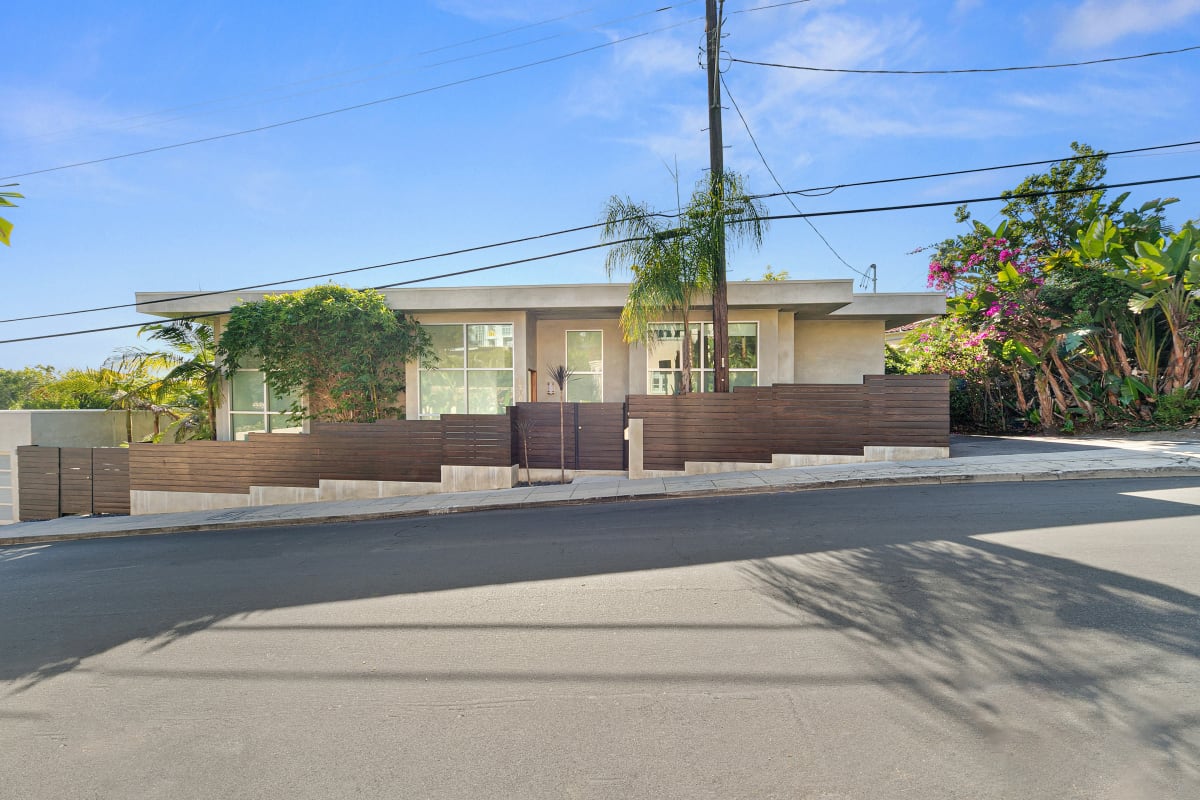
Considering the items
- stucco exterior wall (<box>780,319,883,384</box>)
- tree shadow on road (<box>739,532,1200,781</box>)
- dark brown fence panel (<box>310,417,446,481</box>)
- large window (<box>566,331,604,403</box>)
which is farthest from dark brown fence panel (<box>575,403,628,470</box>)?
tree shadow on road (<box>739,532,1200,781</box>)

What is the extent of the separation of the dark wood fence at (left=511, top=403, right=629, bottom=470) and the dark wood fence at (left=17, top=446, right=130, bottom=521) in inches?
440

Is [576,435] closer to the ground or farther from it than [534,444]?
farther from it

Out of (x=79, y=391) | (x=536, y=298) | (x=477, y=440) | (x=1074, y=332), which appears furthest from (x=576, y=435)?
(x=79, y=391)

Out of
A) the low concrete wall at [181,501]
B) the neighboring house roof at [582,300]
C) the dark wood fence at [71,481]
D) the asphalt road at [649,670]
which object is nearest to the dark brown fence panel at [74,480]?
the dark wood fence at [71,481]

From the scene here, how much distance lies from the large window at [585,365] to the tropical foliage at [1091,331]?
974cm

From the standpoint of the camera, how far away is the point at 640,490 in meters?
10.6

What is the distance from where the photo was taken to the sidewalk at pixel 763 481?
954 cm

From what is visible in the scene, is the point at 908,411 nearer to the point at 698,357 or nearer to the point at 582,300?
the point at 698,357

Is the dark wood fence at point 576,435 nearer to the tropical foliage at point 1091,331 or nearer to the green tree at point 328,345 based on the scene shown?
the green tree at point 328,345

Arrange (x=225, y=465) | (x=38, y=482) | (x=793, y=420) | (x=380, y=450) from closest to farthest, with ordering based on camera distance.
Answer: (x=793, y=420), (x=380, y=450), (x=225, y=465), (x=38, y=482)

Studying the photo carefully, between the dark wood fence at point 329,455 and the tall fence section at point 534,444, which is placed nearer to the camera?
the tall fence section at point 534,444

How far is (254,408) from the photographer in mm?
16047

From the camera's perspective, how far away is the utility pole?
1227cm

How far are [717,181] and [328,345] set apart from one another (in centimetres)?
1011
